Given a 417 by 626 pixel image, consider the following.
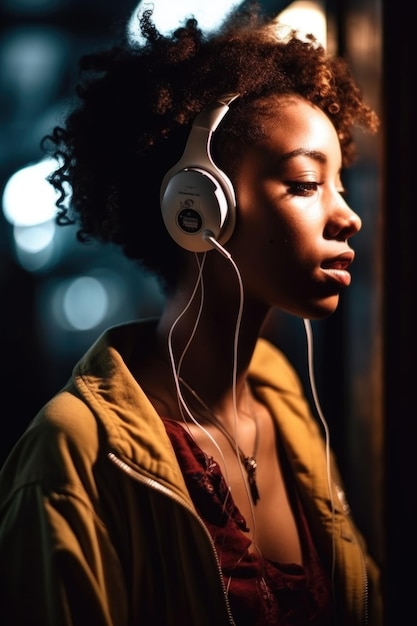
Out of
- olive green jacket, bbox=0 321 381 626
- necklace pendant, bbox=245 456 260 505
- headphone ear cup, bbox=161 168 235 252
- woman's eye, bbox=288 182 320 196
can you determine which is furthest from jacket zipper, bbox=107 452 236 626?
woman's eye, bbox=288 182 320 196

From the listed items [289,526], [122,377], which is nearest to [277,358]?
[289,526]

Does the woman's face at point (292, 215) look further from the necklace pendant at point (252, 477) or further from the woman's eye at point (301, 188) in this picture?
the necklace pendant at point (252, 477)

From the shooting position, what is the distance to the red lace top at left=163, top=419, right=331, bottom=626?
1.07 m

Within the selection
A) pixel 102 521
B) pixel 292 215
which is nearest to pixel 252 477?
pixel 102 521

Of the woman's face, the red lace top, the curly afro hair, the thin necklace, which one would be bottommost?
the red lace top

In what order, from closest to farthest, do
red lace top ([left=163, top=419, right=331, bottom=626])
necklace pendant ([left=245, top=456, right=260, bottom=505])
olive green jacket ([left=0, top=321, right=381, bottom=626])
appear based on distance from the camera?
1. olive green jacket ([left=0, top=321, right=381, bottom=626])
2. red lace top ([left=163, top=419, right=331, bottom=626])
3. necklace pendant ([left=245, top=456, right=260, bottom=505])

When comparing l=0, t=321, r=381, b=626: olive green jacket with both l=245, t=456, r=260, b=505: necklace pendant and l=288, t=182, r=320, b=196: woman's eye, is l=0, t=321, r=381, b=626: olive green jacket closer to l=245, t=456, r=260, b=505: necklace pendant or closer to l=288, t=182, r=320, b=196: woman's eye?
l=245, t=456, r=260, b=505: necklace pendant

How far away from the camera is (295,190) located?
3.60ft

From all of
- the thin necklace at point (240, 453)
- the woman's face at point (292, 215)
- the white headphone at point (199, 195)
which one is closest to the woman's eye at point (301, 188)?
the woman's face at point (292, 215)

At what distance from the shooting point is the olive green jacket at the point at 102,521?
0.95 metres

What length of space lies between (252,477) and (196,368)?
0.22 m

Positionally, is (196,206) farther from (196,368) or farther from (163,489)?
(163,489)

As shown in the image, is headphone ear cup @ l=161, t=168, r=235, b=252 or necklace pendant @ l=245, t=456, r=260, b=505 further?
necklace pendant @ l=245, t=456, r=260, b=505

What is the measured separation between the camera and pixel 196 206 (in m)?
1.02
